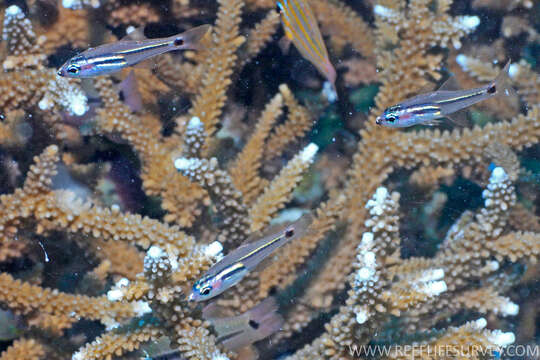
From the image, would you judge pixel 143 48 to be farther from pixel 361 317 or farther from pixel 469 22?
pixel 469 22

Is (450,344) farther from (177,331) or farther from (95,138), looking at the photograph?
(95,138)

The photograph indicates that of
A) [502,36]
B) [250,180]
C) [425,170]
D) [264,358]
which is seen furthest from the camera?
[502,36]

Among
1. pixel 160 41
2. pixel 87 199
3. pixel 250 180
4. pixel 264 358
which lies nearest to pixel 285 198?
pixel 250 180

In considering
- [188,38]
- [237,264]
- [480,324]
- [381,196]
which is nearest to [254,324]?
[237,264]

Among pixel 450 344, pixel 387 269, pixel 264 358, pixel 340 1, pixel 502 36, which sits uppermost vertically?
pixel 340 1

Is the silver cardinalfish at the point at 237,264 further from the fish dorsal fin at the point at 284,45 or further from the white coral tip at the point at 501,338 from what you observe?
the fish dorsal fin at the point at 284,45

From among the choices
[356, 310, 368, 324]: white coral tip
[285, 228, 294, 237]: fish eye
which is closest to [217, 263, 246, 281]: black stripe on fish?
[285, 228, 294, 237]: fish eye

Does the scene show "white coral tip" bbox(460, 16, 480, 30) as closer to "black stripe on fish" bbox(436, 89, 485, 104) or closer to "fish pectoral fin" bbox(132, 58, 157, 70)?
"black stripe on fish" bbox(436, 89, 485, 104)
